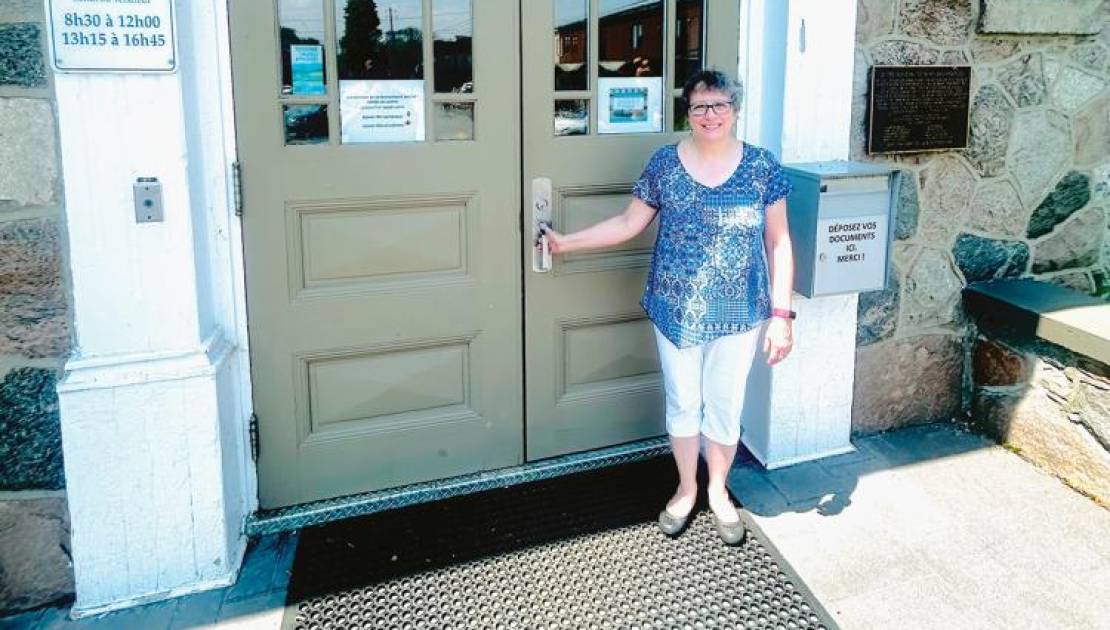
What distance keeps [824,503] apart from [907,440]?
31.0 inches

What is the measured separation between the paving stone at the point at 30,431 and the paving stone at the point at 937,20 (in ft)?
11.7

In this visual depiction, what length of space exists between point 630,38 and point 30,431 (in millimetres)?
2537

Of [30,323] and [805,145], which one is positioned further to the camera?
[805,145]

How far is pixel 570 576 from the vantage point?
2.95 m

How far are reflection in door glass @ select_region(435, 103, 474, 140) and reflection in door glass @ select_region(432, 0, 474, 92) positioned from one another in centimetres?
6

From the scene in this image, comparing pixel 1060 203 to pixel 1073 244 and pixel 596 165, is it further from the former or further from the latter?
pixel 596 165

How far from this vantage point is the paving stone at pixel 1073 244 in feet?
13.7

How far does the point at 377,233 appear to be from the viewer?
3.15 meters

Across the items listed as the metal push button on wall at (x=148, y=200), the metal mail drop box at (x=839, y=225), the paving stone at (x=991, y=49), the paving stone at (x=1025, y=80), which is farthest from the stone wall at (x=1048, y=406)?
the metal push button on wall at (x=148, y=200)

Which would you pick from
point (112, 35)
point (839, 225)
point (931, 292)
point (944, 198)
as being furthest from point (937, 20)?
point (112, 35)

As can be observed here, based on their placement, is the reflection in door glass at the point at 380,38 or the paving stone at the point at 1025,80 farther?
the paving stone at the point at 1025,80

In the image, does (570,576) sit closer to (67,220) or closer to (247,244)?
(247,244)

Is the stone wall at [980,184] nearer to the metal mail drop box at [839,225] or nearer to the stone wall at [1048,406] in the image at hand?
the stone wall at [1048,406]

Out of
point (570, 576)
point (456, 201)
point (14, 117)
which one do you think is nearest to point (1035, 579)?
point (570, 576)
